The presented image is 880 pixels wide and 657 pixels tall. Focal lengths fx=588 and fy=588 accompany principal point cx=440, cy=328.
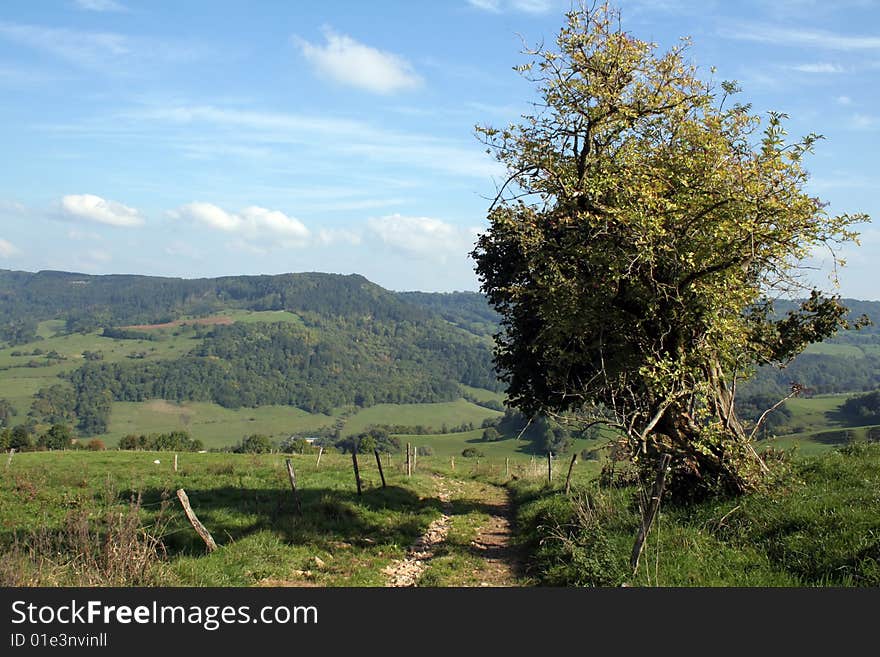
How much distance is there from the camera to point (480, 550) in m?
16.3

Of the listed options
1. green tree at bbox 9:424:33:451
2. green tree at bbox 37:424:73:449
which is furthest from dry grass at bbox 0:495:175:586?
green tree at bbox 37:424:73:449

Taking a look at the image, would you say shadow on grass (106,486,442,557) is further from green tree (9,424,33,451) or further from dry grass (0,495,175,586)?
green tree (9,424,33,451)

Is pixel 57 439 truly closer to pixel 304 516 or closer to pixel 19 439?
pixel 19 439

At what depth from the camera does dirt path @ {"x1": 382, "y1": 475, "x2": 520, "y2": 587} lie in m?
13.4

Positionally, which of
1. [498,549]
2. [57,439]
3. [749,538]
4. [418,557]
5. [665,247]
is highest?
[665,247]

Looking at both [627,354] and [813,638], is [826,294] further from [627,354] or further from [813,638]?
[813,638]

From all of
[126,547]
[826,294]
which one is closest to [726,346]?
[826,294]

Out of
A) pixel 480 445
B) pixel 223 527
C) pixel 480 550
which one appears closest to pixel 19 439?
pixel 223 527

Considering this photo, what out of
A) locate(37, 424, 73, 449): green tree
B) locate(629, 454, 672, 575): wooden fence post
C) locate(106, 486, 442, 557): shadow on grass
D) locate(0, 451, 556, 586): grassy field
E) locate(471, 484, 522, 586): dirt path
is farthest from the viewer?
locate(37, 424, 73, 449): green tree

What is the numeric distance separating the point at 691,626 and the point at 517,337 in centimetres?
1398

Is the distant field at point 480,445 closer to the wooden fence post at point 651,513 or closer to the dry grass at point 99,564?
the wooden fence post at point 651,513

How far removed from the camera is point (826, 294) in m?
15.1

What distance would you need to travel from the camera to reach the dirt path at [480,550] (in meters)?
13.4

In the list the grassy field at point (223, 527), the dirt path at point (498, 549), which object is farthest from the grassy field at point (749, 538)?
the grassy field at point (223, 527)
